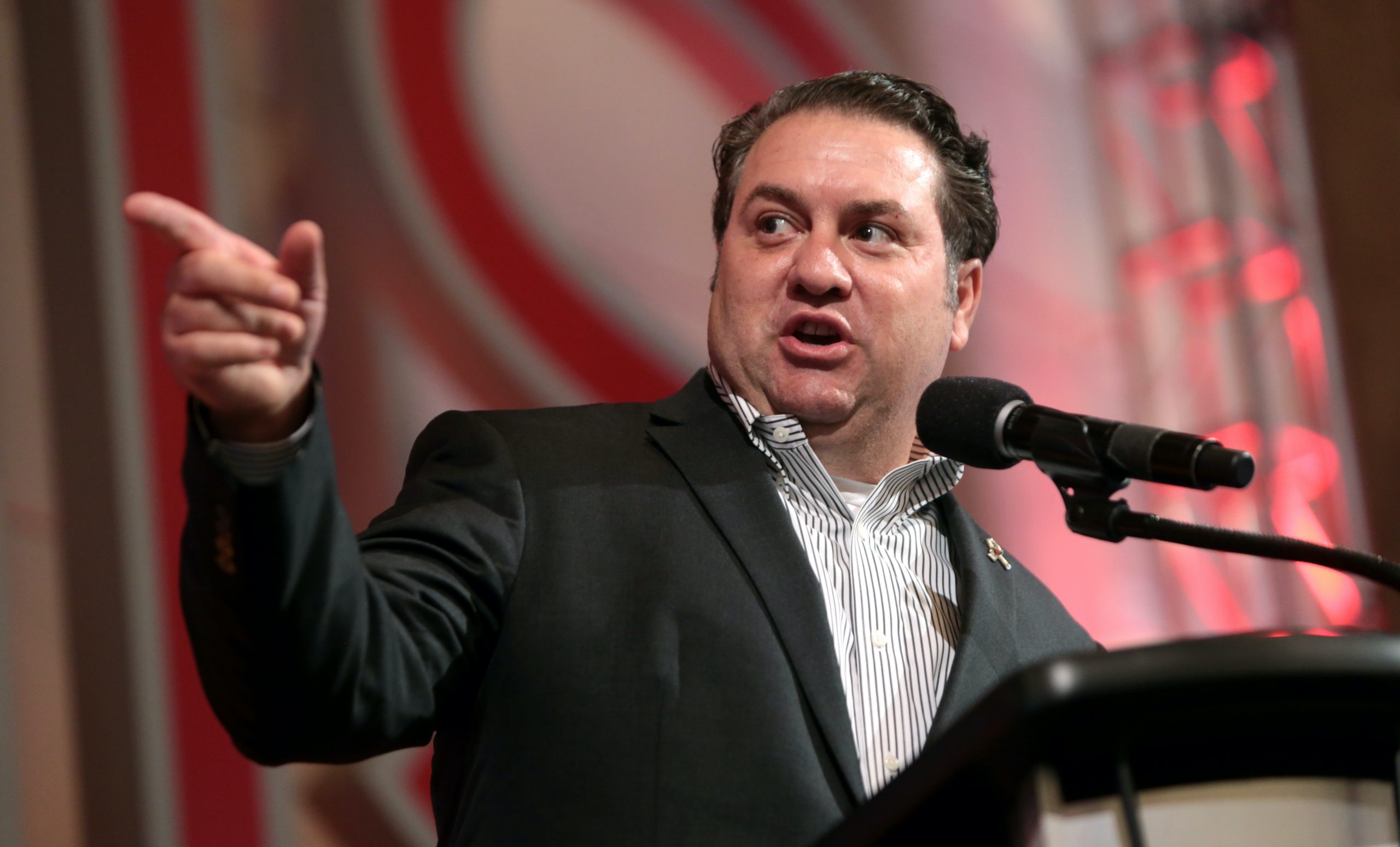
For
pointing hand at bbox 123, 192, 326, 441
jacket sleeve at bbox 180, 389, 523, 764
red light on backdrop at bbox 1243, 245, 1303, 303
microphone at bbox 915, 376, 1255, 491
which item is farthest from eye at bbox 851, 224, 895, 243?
red light on backdrop at bbox 1243, 245, 1303, 303

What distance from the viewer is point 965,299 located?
6.97 ft

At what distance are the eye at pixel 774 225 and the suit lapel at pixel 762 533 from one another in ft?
0.83

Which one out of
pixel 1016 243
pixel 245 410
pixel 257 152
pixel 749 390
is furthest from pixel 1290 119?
pixel 245 410

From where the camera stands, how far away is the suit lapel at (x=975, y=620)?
4.83 feet

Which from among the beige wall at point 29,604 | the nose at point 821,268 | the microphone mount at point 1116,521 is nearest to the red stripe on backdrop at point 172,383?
the beige wall at point 29,604

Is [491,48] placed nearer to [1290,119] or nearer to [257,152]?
[257,152]

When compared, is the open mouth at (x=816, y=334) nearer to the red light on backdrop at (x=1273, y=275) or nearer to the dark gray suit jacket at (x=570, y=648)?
the dark gray suit jacket at (x=570, y=648)

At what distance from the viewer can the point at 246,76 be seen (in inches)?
102

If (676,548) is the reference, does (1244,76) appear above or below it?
above

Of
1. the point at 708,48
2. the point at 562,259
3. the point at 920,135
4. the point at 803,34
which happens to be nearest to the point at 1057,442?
the point at 920,135

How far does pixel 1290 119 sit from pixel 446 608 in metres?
3.31

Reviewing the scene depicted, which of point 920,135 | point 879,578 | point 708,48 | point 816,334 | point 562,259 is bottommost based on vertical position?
point 879,578

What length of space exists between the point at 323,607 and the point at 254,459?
0.48ft

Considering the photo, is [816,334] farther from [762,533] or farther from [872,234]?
[762,533]
